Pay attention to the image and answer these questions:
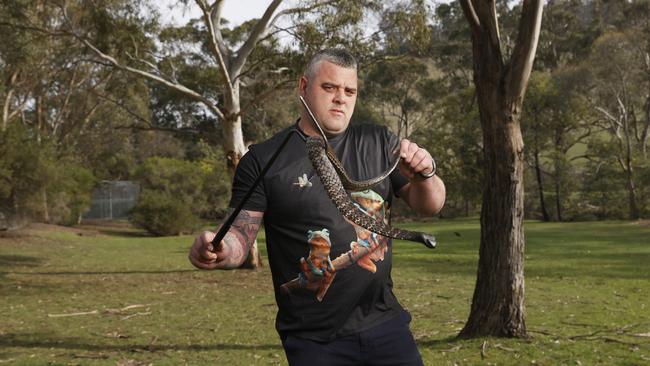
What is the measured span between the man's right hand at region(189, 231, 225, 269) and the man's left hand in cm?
70

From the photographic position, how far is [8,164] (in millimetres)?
23469

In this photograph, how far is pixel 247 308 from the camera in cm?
1101

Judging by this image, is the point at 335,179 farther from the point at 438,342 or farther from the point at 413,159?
the point at 438,342

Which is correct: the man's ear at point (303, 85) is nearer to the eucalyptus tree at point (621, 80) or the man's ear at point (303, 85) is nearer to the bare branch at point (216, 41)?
the bare branch at point (216, 41)

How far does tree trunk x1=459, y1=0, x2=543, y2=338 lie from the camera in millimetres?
7027

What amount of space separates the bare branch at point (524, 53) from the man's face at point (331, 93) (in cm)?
491

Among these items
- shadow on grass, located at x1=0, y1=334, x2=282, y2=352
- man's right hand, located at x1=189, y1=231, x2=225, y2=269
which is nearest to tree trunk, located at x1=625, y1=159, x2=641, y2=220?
shadow on grass, located at x1=0, y1=334, x2=282, y2=352

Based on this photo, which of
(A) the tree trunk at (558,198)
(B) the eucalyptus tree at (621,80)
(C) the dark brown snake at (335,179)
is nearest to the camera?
(C) the dark brown snake at (335,179)

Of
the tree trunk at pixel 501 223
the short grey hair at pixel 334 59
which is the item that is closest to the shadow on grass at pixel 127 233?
the tree trunk at pixel 501 223

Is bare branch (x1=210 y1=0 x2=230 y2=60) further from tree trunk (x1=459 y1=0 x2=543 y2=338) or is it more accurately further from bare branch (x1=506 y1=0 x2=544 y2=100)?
bare branch (x1=506 y1=0 x2=544 y2=100)

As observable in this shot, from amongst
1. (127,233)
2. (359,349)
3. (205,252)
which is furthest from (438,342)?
(127,233)

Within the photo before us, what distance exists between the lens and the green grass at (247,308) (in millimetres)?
7270

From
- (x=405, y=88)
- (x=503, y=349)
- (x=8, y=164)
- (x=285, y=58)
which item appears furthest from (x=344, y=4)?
(x=405, y=88)

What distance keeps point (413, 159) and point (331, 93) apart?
1.33 feet
